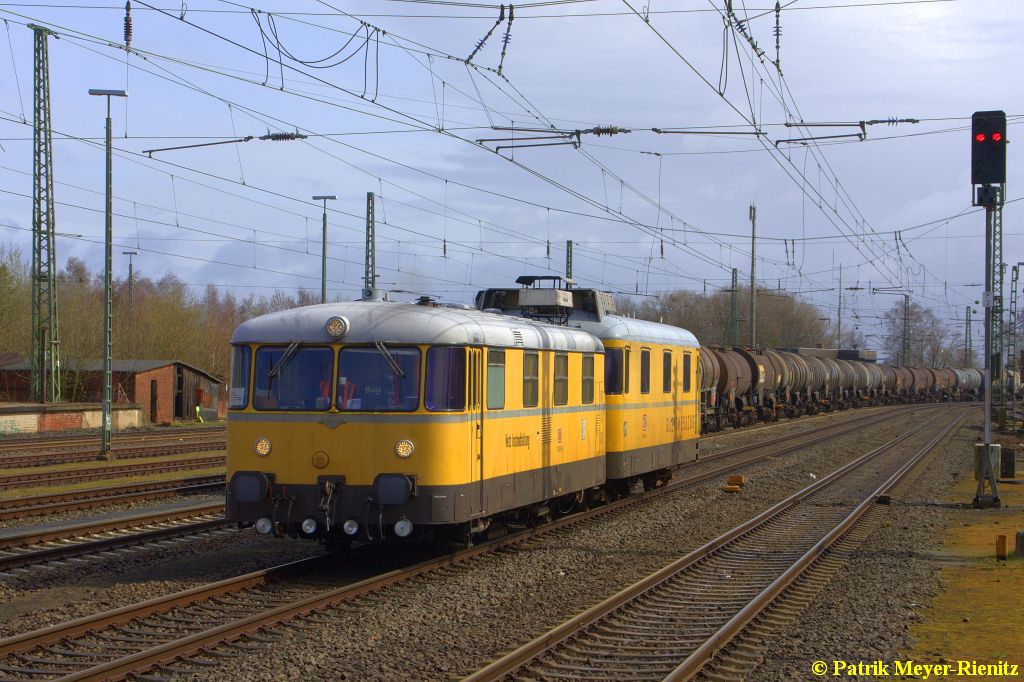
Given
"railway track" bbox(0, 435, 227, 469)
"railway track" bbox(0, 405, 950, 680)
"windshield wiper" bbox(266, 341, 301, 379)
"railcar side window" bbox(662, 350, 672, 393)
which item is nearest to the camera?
"railway track" bbox(0, 405, 950, 680)

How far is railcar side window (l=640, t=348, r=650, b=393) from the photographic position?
18156 mm

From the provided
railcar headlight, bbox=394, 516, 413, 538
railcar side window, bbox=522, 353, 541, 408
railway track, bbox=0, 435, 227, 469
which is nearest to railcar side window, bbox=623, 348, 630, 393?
railcar side window, bbox=522, 353, 541, 408

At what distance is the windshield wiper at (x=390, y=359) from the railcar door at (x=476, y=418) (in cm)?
76

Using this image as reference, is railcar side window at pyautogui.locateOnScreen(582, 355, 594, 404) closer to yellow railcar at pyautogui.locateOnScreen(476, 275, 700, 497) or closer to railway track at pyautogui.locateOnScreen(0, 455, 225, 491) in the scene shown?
yellow railcar at pyautogui.locateOnScreen(476, 275, 700, 497)

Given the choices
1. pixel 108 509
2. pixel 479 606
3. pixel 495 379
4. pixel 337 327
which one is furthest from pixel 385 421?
pixel 108 509

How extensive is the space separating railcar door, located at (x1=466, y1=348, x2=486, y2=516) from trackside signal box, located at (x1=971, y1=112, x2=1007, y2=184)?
8.90m

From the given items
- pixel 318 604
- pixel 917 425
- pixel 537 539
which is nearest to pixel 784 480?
pixel 537 539

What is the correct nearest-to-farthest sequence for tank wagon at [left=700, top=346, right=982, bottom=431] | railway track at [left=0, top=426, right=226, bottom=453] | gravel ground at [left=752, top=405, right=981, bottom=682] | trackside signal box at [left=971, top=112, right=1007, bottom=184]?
gravel ground at [left=752, top=405, right=981, bottom=682], trackside signal box at [left=971, top=112, right=1007, bottom=184], railway track at [left=0, top=426, right=226, bottom=453], tank wagon at [left=700, top=346, right=982, bottom=431]

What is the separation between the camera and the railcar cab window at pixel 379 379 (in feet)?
37.2

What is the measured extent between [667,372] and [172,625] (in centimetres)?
1219

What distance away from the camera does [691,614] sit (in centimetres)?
1020

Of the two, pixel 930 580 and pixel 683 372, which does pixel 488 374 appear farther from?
pixel 683 372

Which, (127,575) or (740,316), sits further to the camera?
(740,316)

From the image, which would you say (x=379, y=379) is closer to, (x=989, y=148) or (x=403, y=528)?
(x=403, y=528)
